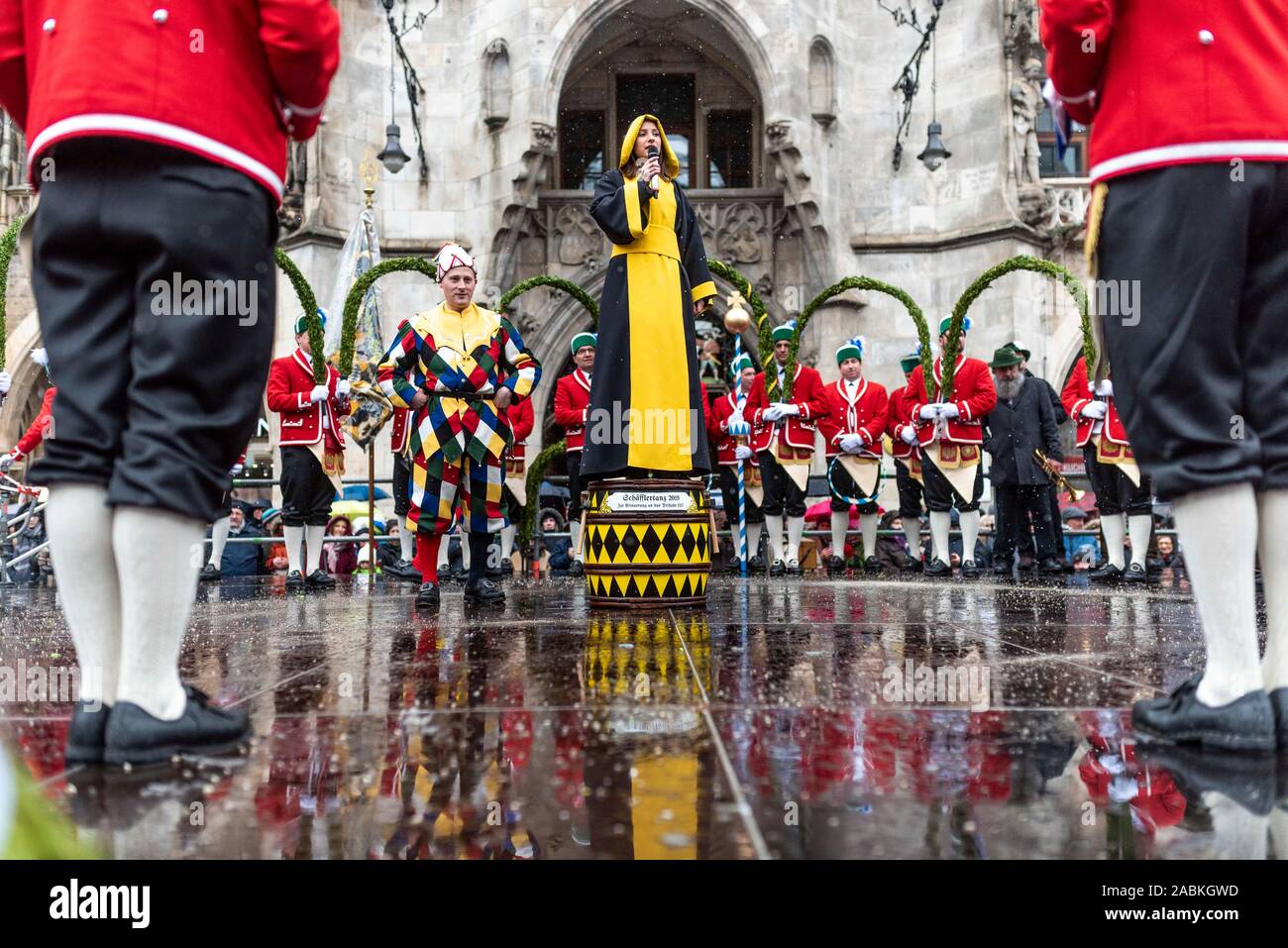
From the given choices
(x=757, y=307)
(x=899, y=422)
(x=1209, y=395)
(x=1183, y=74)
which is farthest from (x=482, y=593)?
(x=899, y=422)

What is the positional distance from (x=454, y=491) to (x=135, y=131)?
14.1 feet

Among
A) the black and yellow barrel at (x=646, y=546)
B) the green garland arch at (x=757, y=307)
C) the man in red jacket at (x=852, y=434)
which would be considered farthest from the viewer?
the man in red jacket at (x=852, y=434)

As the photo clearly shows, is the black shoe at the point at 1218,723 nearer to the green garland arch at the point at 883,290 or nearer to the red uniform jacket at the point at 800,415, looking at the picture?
the green garland arch at the point at 883,290

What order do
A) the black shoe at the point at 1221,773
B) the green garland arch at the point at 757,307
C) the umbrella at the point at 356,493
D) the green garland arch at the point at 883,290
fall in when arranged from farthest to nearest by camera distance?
1. the umbrella at the point at 356,493
2. the green garland arch at the point at 883,290
3. the green garland arch at the point at 757,307
4. the black shoe at the point at 1221,773

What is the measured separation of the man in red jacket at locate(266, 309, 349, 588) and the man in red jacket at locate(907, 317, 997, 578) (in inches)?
201

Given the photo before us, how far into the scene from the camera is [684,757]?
2293mm

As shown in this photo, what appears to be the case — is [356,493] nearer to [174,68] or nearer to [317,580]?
[317,580]

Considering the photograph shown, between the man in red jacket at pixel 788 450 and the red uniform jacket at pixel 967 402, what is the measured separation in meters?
1.13

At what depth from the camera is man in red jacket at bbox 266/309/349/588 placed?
9141mm

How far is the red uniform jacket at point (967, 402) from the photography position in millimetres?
10023

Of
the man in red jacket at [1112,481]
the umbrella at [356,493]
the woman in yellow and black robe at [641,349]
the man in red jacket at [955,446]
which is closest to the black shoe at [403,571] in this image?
the umbrella at [356,493]

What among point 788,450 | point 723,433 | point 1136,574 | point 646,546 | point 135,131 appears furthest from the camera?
point 723,433

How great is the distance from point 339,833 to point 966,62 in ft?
54.1
